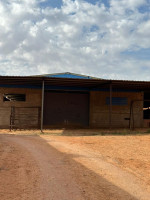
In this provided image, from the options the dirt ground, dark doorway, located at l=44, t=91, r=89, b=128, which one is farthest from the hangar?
the dirt ground

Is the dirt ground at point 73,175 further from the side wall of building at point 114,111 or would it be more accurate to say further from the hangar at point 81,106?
the side wall of building at point 114,111

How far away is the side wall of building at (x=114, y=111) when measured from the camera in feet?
63.7

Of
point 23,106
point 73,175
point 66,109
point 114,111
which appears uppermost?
point 23,106

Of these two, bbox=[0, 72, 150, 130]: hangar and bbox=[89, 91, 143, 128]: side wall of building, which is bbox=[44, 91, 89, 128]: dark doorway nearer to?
bbox=[0, 72, 150, 130]: hangar

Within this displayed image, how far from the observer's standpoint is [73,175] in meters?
5.46

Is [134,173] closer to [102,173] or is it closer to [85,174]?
[102,173]

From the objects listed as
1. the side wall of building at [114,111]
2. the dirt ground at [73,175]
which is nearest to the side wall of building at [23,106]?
the side wall of building at [114,111]

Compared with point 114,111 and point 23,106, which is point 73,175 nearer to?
point 23,106

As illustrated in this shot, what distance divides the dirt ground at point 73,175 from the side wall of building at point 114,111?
10.7 metres

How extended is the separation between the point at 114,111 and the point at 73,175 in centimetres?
1454

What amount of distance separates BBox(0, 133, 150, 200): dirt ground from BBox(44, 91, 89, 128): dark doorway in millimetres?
10369

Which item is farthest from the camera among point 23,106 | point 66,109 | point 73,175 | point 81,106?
point 81,106

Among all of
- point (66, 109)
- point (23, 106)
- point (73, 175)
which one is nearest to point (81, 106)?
point (66, 109)

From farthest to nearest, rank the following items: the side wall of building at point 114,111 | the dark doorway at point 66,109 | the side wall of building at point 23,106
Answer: the side wall of building at point 114,111, the dark doorway at point 66,109, the side wall of building at point 23,106
